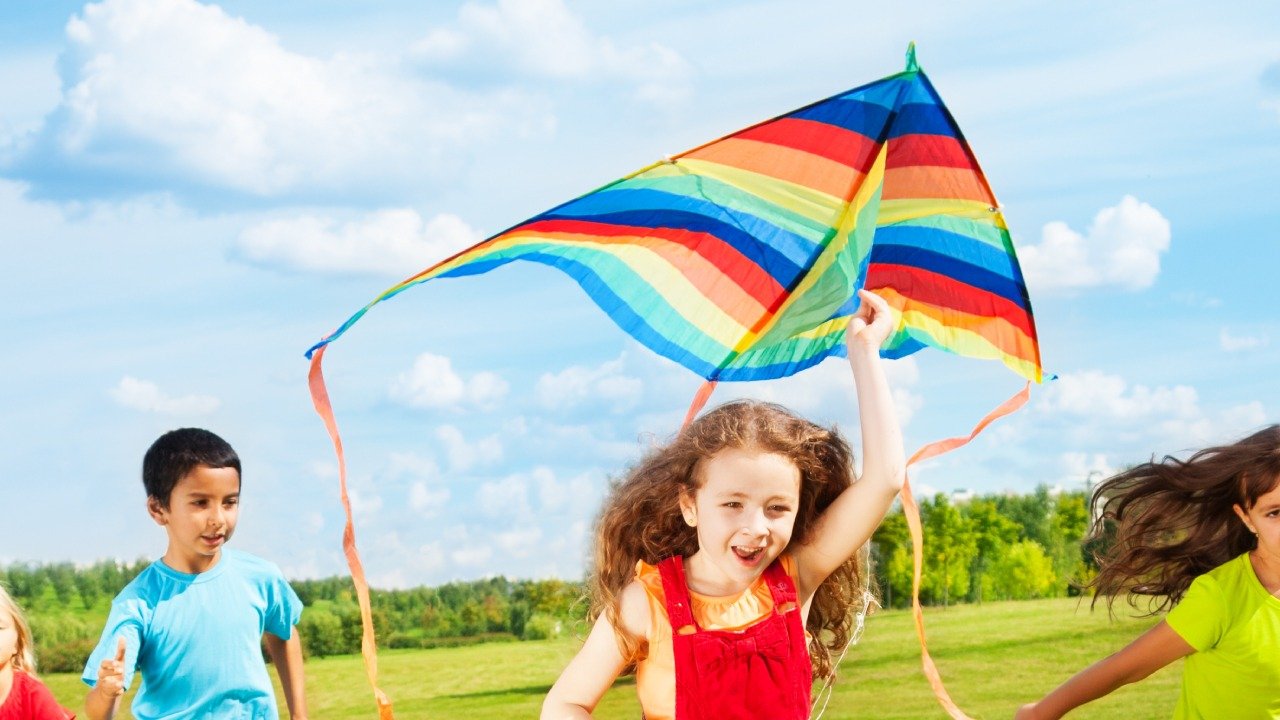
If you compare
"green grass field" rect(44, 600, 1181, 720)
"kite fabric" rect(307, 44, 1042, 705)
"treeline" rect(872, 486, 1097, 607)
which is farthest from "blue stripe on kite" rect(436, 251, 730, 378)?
"treeline" rect(872, 486, 1097, 607)

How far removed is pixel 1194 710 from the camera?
3764 mm

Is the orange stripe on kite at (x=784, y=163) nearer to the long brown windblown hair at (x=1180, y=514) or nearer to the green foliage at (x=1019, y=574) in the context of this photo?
the long brown windblown hair at (x=1180, y=514)

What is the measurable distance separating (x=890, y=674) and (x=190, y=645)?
10.3m

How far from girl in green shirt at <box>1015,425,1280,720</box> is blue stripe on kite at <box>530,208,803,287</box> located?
1.34 metres

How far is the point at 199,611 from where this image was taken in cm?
434

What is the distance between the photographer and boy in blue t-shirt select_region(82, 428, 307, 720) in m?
4.25

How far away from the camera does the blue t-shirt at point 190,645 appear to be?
4.24 metres

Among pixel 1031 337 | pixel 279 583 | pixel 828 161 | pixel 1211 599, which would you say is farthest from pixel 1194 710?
pixel 279 583

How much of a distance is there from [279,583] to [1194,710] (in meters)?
3.02

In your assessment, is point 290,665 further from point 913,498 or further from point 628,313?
point 913,498

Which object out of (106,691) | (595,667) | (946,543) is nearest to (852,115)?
(595,667)

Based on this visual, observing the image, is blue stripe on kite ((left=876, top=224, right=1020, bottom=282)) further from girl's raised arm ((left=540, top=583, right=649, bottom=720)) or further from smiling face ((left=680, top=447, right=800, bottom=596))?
girl's raised arm ((left=540, top=583, right=649, bottom=720))

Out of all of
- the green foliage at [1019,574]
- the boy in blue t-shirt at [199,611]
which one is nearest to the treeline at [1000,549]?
the green foliage at [1019,574]

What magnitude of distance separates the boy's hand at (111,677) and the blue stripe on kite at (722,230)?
2.01 meters
